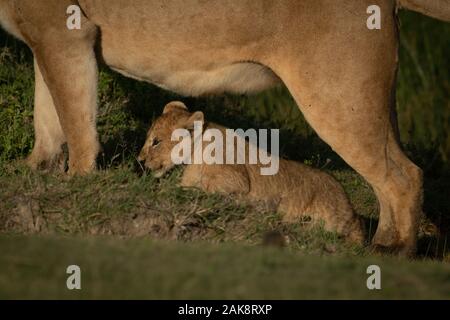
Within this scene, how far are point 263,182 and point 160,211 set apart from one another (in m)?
1.22

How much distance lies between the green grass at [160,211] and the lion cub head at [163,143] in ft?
0.44

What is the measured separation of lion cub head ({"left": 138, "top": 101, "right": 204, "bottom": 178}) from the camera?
7.52 meters

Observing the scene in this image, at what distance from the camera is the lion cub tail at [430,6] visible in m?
7.44

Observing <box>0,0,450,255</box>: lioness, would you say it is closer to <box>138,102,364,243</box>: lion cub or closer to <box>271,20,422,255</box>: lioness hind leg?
<box>271,20,422,255</box>: lioness hind leg

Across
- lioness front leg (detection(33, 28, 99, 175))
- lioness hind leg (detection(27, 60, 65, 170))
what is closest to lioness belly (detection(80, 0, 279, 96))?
lioness front leg (detection(33, 28, 99, 175))

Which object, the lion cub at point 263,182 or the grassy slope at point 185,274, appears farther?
the lion cub at point 263,182

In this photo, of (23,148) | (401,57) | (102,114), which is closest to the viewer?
(23,148)

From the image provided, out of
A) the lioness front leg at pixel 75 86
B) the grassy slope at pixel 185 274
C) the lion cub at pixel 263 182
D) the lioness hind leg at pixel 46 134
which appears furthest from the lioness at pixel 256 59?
the grassy slope at pixel 185 274

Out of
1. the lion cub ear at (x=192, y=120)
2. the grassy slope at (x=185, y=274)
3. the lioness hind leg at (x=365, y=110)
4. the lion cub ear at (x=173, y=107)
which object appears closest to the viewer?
the grassy slope at (x=185, y=274)

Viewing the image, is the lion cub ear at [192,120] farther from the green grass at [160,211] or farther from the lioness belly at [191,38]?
the green grass at [160,211]

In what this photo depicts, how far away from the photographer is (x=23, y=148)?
28.0 ft

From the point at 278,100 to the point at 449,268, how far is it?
21.5 feet
